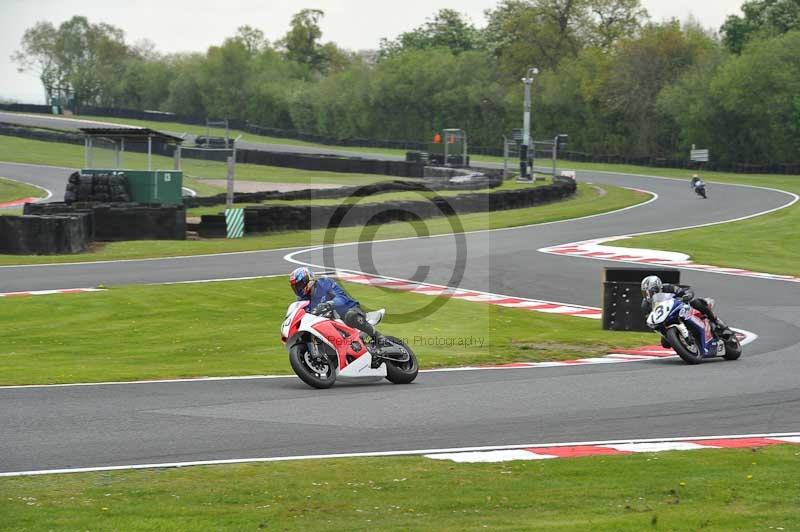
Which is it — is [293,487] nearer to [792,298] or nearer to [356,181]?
[792,298]

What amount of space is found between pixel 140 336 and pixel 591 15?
90698 millimetres

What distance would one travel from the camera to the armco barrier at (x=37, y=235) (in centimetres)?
2833

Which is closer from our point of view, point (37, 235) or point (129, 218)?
point (37, 235)

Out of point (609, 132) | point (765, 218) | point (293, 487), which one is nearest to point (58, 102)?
point (609, 132)

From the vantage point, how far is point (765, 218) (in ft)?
133

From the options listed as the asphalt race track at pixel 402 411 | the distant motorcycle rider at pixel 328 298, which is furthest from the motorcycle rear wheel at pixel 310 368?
the distant motorcycle rider at pixel 328 298

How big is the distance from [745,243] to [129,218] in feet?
57.2

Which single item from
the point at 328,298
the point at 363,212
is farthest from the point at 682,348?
the point at 363,212

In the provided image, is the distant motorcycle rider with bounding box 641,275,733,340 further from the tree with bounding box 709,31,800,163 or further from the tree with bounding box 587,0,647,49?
the tree with bounding box 587,0,647,49

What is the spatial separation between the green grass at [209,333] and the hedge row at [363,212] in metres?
11.5

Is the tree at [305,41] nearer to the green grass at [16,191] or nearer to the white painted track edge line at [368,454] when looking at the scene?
the green grass at [16,191]

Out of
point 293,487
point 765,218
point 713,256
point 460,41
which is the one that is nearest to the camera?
point 293,487

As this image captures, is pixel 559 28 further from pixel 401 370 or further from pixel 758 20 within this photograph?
pixel 401 370

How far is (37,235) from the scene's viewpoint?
28281 millimetres
